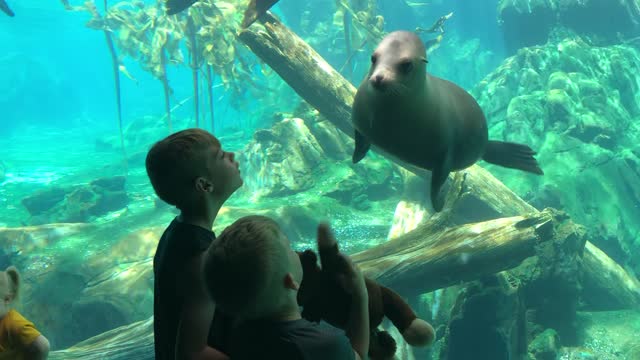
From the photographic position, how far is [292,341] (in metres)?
1.37

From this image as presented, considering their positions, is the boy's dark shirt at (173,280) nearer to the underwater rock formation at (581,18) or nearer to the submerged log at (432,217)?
the submerged log at (432,217)

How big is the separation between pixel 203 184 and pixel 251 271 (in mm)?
647

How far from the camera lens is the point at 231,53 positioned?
41.2 feet

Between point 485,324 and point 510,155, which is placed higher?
point 510,155

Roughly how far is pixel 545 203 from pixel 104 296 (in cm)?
867

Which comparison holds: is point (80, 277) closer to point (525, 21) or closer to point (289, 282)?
point (289, 282)

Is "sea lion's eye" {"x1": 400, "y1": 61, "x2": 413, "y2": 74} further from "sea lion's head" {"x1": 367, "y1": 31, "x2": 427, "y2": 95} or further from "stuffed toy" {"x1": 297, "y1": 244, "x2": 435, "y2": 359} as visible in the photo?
"stuffed toy" {"x1": 297, "y1": 244, "x2": 435, "y2": 359}

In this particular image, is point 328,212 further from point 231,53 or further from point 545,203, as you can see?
point 231,53

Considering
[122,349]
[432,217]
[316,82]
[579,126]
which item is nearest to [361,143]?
[432,217]

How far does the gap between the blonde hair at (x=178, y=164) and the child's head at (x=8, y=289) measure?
95 cm

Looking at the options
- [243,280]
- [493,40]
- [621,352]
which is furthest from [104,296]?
[493,40]

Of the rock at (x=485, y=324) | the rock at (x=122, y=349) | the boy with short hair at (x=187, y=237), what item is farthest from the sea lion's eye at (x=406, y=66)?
the rock at (x=122, y=349)

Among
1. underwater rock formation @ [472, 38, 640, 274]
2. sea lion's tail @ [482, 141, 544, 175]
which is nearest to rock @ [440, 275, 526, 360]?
sea lion's tail @ [482, 141, 544, 175]

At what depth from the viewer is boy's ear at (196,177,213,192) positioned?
1.84 meters
